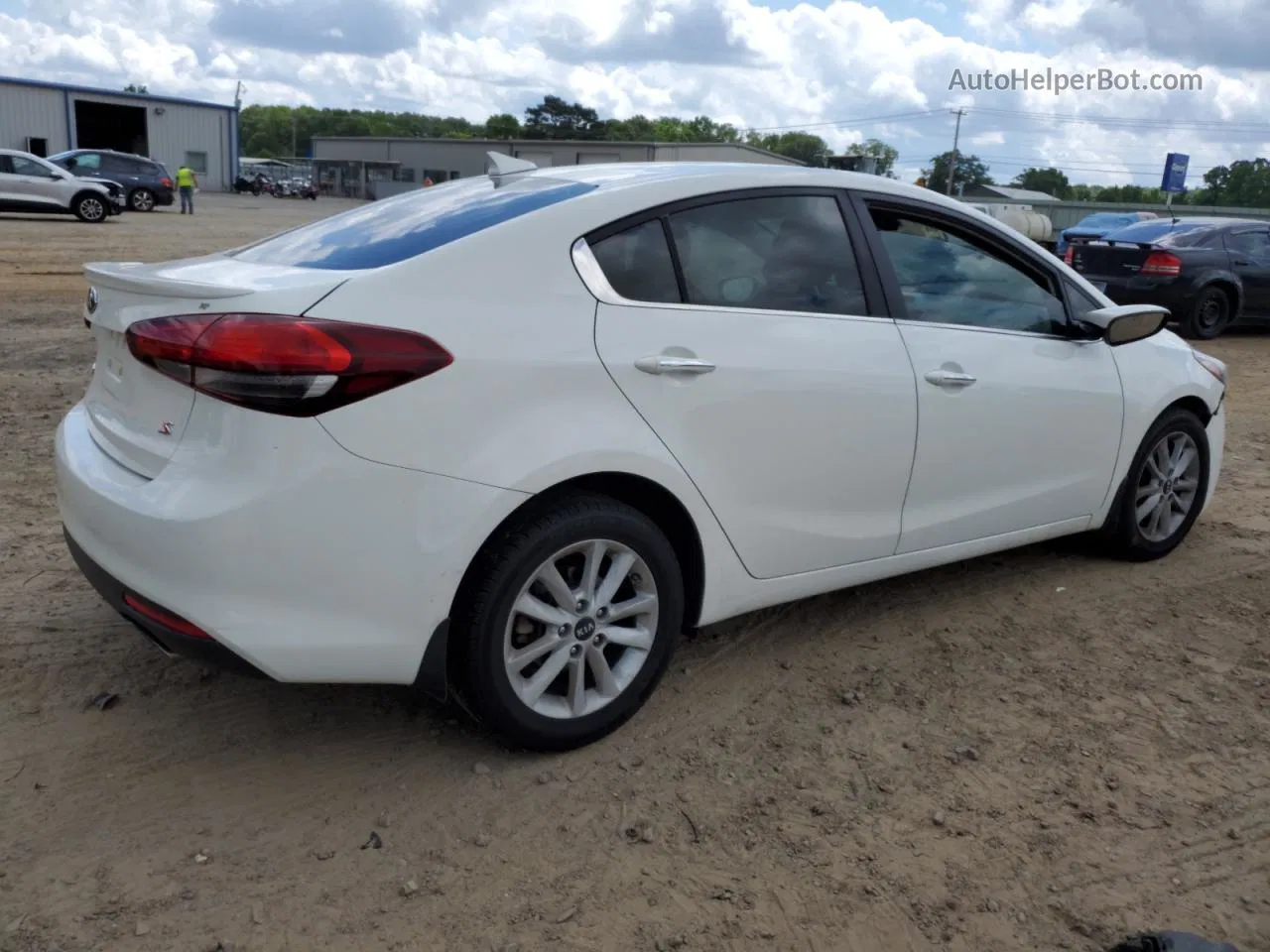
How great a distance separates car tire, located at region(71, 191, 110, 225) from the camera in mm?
24875

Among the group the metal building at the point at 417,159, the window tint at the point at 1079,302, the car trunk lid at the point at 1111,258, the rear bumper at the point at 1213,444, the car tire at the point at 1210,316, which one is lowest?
the metal building at the point at 417,159

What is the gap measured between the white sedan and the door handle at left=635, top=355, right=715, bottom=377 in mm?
12

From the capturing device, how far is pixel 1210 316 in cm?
1357

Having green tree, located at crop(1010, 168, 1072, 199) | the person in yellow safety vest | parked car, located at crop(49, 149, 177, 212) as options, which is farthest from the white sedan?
green tree, located at crop(1010, 168, 1072, 199)

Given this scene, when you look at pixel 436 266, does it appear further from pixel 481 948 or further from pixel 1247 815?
pixel 1247 815

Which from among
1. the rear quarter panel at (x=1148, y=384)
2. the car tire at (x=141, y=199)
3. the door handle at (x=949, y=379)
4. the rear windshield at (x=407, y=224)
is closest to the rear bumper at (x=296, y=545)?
the rear windshield at (x=407, y=224)

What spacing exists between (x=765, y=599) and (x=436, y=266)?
1496 millimetres

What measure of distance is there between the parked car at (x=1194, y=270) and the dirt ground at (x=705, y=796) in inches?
394

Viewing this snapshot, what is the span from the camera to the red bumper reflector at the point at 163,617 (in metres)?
2.73

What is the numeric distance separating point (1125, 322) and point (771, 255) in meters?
1.69

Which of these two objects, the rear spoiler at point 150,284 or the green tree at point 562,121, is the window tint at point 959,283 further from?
the green tree at point 562,121

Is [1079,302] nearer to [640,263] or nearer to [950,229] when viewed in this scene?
[950,229]

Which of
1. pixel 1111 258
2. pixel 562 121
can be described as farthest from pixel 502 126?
pixel 1111 258

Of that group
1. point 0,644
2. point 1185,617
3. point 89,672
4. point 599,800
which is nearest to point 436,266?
point 599,800
